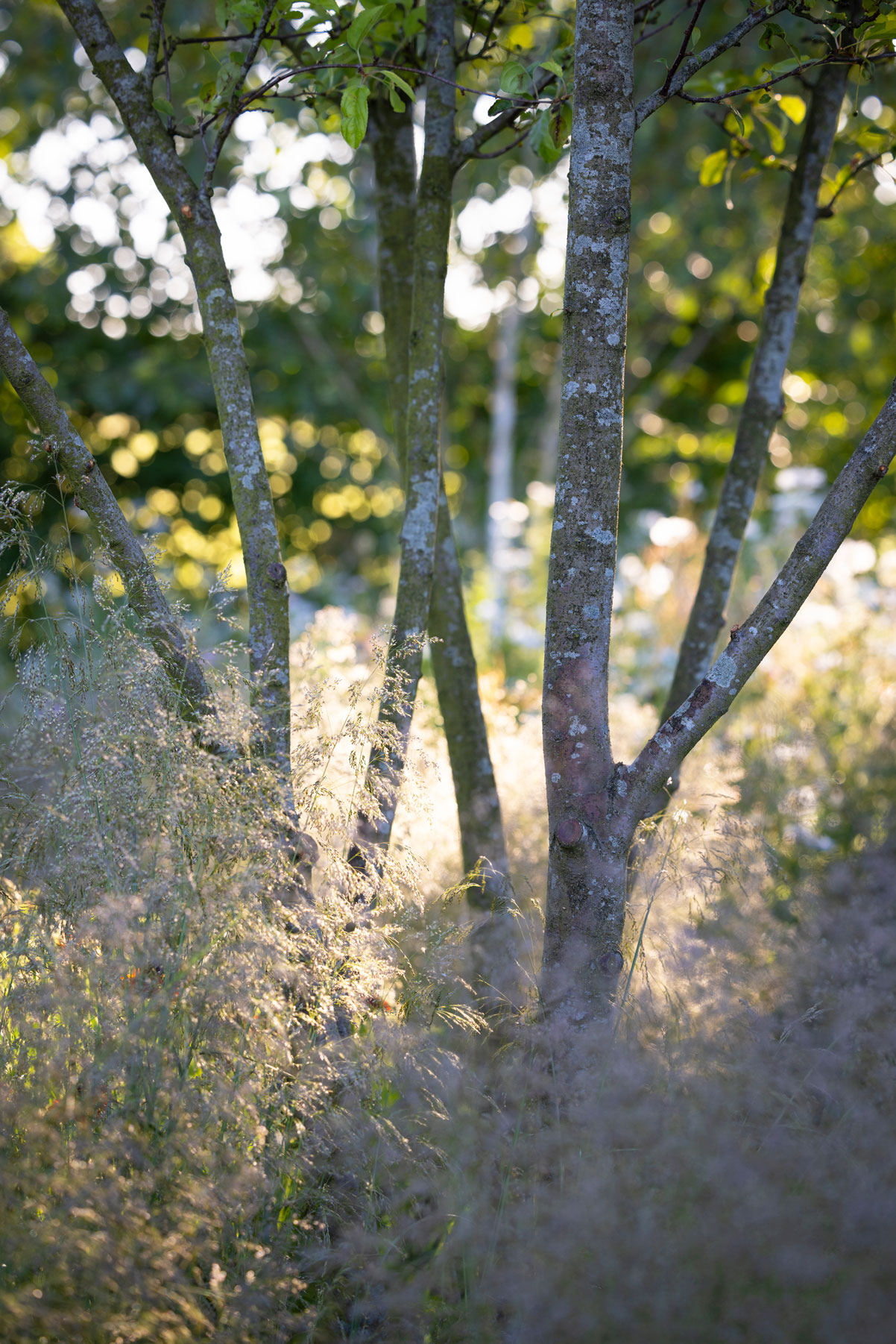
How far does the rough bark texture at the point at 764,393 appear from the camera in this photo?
2.76 m

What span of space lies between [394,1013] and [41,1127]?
0.77 metres

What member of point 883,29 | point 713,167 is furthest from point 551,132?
point 713,167

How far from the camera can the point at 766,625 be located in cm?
200

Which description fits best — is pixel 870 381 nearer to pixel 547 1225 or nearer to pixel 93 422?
pixel 93 422

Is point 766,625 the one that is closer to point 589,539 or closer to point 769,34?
point 589,539

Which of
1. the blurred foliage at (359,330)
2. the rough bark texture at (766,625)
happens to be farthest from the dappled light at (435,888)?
the blurred foliage at (359,330)

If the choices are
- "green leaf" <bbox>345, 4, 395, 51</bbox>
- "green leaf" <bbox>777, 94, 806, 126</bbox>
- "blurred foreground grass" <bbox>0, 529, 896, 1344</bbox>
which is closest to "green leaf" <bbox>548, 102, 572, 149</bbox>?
"green leaf" <bbox>345, 4, 395, 51</bbox>

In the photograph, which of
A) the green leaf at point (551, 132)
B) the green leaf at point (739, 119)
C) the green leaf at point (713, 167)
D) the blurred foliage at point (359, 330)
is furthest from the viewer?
the blurred foliage at point (359, 330)

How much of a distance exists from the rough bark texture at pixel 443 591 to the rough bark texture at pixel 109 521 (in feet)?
2.43

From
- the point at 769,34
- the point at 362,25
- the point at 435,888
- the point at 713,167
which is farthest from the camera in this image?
the point at 713,167

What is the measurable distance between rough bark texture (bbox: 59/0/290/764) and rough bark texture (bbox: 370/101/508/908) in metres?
0.53

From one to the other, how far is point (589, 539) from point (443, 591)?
764 mm

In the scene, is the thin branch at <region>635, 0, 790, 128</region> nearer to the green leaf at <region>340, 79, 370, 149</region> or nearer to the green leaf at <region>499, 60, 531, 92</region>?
the green leaf at <region>499, 60, 531, 92</region>

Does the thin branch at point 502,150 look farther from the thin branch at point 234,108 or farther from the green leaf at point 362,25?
the thin branch at point 234,108
